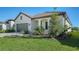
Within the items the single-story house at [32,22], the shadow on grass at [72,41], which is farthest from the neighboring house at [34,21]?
the shadow on grass at [72,41]

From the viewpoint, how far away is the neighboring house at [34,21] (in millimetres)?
3713

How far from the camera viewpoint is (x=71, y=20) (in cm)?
371

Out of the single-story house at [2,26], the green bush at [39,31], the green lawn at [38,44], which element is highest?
the single-story house at [2,26]

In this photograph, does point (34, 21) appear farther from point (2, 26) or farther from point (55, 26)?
point (2, 26)

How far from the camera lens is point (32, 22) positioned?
375 centimetres

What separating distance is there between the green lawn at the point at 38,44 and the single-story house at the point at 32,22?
0.46 feet

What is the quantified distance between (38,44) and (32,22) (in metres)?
0.33

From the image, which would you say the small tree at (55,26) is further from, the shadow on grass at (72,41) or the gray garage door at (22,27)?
the gray garage door at (22,27)

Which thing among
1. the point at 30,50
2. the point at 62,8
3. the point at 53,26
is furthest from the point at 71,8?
the point at 30,50

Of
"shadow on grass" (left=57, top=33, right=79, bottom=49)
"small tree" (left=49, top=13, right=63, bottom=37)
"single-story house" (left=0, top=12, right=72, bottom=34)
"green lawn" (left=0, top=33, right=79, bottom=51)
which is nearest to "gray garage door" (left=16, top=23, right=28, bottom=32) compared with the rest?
"single-story house" (left=0, top=12, right=72, bottom=34)
